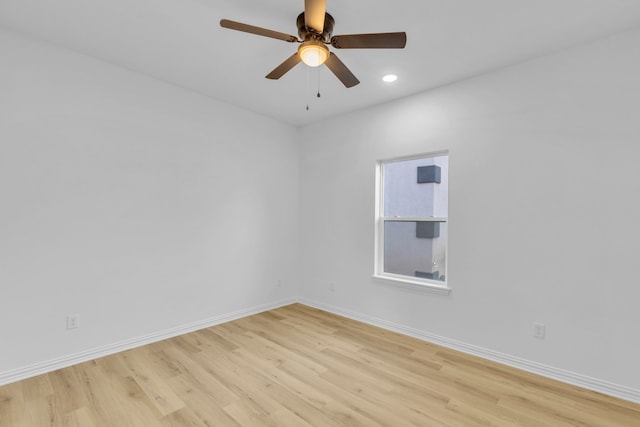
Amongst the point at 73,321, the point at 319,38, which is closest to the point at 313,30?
the point at 319,38

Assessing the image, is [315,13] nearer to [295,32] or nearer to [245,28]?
[245,28]

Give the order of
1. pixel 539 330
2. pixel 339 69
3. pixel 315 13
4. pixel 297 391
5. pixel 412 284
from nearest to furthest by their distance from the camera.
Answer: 1. pixel 315 13
2. pixel 339 69
3. pixel 297 391
4. pixel 539 330
5. pixel 412 284

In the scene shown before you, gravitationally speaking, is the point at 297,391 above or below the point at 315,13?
below

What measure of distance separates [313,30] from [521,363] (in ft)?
10.3

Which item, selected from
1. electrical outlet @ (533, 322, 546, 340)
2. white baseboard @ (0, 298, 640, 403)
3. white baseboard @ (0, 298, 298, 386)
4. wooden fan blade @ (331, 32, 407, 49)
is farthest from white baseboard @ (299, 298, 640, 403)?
wooden fan blade @ (331, 32, 407, 49)

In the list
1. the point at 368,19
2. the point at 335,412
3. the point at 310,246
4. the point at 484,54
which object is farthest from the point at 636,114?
the point at 310,246

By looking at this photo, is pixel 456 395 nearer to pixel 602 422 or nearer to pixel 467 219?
pixel 602 422

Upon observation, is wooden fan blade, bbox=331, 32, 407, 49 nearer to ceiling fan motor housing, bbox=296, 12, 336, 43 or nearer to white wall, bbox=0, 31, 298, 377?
ceiling fan motor housing, bbox=296, 12, 336, 43

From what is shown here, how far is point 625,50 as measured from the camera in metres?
2.25

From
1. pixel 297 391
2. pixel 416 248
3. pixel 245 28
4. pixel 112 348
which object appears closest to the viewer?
pixel 245 28

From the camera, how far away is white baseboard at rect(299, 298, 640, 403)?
2.24 m

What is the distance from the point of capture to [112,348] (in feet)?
9.35

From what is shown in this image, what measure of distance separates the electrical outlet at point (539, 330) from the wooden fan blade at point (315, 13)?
9.49ft

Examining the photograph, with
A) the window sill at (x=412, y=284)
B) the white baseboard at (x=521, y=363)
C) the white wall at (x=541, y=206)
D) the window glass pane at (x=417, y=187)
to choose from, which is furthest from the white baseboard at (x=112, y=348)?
the window glass pane at (x=417, y=187)
